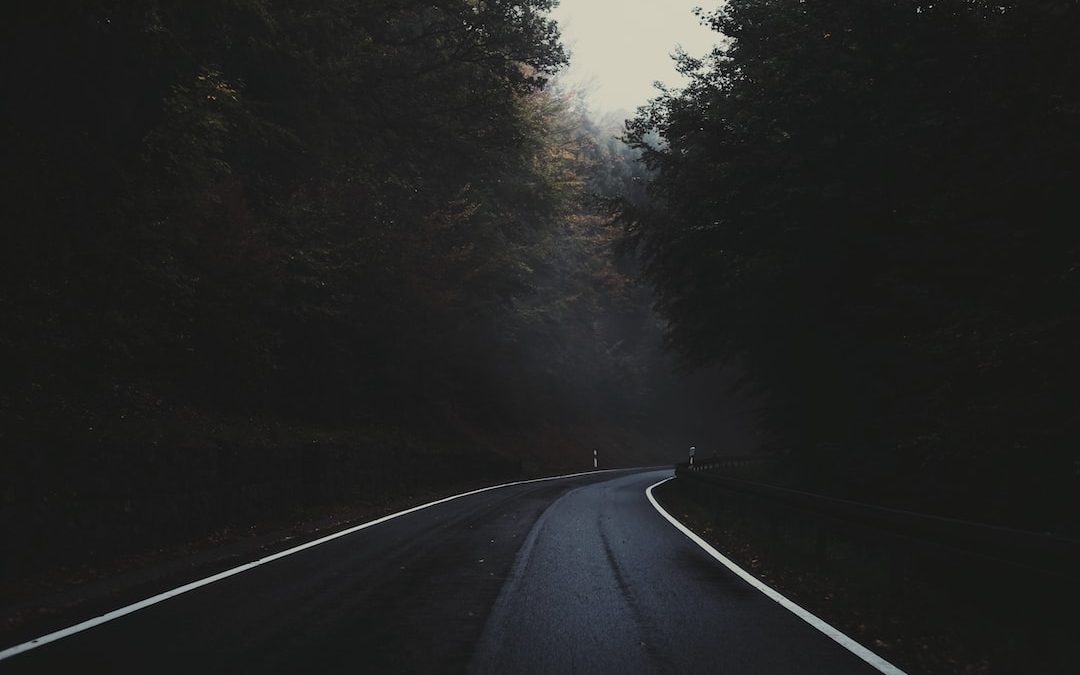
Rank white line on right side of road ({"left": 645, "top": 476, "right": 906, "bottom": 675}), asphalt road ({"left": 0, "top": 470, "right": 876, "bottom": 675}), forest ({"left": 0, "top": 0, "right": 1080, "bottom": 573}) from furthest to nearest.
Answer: forest ({"left": 0, "top": 0, "right": 1080, "bottom": 573})
white line on right side of road ({"left": 645, "top": 476, "right": 906, "bottom": 675})
asphalt road ({"left": 0, "top": 470, "right": 876, "bottom": 675})

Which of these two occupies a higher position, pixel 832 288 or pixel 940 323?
pixel 832 288

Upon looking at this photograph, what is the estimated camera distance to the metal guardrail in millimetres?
5172

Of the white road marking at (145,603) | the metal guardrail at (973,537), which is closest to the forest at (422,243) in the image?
the white road marking at (145,603)

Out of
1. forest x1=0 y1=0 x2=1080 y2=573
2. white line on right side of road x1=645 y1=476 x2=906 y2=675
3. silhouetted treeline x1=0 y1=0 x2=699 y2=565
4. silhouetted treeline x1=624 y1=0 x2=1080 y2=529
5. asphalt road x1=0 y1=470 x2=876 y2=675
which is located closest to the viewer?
asphalt road x1=0 y1=470 x2=876 y2=675

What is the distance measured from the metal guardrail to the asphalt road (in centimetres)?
139

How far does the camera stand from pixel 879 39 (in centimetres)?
1435

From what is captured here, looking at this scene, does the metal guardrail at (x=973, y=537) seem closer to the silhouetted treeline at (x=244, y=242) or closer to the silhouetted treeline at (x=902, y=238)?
the silhouetted treeline at (x=902, y=238)

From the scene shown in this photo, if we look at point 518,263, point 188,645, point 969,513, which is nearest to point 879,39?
point 969,513

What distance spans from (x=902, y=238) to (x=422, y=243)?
602 inches

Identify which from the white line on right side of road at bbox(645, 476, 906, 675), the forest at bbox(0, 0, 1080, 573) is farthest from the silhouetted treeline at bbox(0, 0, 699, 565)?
the white line on right side of road at bbox(645, 476, 906, 675)

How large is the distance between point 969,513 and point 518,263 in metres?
23.5

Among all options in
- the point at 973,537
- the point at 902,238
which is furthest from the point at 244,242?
the point at 973,537

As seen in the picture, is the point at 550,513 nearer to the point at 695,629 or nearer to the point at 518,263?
the point at 695,629

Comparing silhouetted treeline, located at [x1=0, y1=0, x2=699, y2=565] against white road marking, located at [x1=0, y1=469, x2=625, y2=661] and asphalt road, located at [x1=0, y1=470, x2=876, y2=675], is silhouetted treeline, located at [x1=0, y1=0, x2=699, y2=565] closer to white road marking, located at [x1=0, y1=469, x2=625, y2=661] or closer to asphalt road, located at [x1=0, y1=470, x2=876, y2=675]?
white road marking, located at [x1=0, y1=469, x2=625, y2=661]
